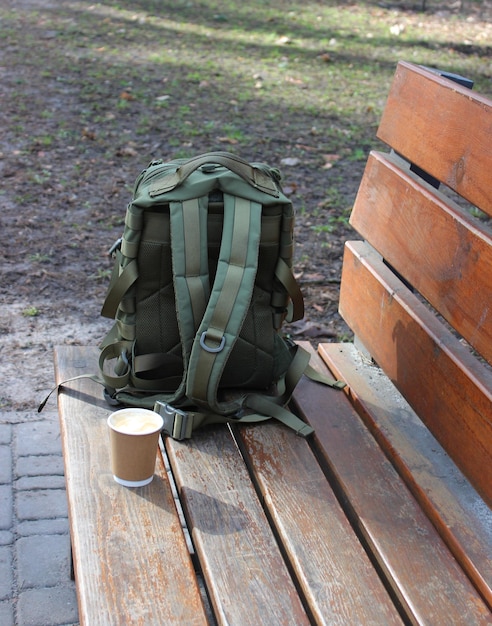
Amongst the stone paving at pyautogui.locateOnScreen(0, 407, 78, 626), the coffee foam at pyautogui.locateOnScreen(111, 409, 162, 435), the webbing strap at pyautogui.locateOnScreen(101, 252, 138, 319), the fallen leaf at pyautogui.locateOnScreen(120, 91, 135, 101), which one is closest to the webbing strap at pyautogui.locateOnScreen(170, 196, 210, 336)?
the webbing strap at pyautogui.locateOnScreen(101, 252, 138, 319)

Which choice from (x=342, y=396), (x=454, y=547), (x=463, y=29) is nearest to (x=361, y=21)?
(x=463, y=29)

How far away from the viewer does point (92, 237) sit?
15.1ft

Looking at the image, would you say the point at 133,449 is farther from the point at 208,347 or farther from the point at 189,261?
the point at 189,261

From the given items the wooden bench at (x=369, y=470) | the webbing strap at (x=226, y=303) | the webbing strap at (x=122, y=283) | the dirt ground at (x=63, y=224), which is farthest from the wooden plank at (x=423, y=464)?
the dirt ground at (x=63, y=224)

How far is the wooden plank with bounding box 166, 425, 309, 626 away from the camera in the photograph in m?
1.64

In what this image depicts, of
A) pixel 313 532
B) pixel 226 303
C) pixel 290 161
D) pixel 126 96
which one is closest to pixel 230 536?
pixel 313 532

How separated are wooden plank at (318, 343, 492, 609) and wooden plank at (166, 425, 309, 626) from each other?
39 cm

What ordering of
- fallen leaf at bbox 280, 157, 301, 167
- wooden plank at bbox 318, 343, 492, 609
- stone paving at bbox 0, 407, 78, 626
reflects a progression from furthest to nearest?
fallen leaf at bbox 280, 157, 301, 167, stone paving at bbox 0, 407, 78, 626, wooden plank at bbox 318, 343, 492, 609

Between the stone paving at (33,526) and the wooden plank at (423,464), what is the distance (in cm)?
103

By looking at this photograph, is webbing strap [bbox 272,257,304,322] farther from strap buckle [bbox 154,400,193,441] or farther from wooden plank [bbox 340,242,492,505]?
strap buckle [bbox 154,400,193,441]

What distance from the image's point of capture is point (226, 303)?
2145 millimetres

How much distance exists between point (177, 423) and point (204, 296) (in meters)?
0.33

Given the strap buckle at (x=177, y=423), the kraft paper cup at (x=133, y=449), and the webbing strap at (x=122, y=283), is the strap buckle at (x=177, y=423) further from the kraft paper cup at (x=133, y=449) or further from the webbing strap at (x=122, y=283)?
the webbing strap at (x=122, y=283)

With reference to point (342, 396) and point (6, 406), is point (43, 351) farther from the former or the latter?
point (342, 396)
